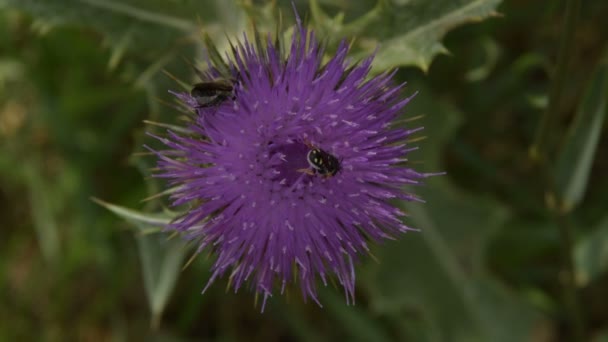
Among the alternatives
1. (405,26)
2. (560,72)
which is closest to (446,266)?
(560,72)

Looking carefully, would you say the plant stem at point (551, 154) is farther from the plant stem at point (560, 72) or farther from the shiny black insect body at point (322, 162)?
the shiny black insect body at point (322, 162)

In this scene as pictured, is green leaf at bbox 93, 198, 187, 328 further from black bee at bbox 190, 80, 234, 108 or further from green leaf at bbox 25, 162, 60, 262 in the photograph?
green leaf at bbox 25, 162, 60, 262

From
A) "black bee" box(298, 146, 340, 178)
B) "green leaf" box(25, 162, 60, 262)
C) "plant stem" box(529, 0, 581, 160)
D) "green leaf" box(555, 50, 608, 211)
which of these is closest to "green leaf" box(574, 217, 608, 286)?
"green leaf" box(555, 50, 608, 211)

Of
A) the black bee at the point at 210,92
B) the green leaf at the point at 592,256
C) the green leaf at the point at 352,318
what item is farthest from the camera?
the green leaf at the point at 352,318

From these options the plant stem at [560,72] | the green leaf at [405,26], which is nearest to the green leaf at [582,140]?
the plant stem at [560,72]

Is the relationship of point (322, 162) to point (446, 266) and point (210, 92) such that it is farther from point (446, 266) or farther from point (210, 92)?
point (446, 266)
